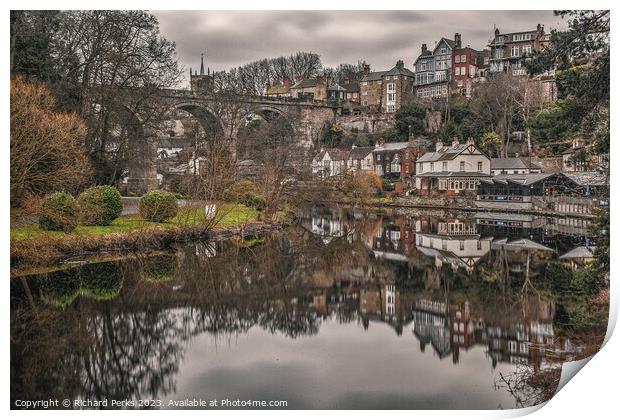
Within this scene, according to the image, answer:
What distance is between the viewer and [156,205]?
1269 cm

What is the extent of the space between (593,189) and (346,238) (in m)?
6.36

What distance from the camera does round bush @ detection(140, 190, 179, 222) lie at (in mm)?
12688

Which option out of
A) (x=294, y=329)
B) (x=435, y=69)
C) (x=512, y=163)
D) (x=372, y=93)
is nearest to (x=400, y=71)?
(x=435, y=69)

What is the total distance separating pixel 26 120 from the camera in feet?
24.4

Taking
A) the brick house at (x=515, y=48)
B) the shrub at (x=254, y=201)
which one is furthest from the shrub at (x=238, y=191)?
the brick house at (x=515, y=48)

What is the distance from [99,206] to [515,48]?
7.37m

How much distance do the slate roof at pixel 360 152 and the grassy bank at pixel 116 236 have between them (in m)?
2.97

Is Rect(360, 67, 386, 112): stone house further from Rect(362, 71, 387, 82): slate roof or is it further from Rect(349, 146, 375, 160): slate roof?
Rect(349, 146, 375, 160): slate roof

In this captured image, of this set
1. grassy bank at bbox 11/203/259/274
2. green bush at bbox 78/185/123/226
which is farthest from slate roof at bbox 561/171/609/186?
green bush at bbox 78/185/123/226

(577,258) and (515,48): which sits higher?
(515,48)

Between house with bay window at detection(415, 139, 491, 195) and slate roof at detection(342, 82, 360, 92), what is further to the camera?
slate roof at detection(342, 82, 360, 92)

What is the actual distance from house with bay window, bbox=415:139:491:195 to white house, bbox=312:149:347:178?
2.12m

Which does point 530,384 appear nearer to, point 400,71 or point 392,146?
point 400,71

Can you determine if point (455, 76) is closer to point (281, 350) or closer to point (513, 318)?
point (513, 318)
